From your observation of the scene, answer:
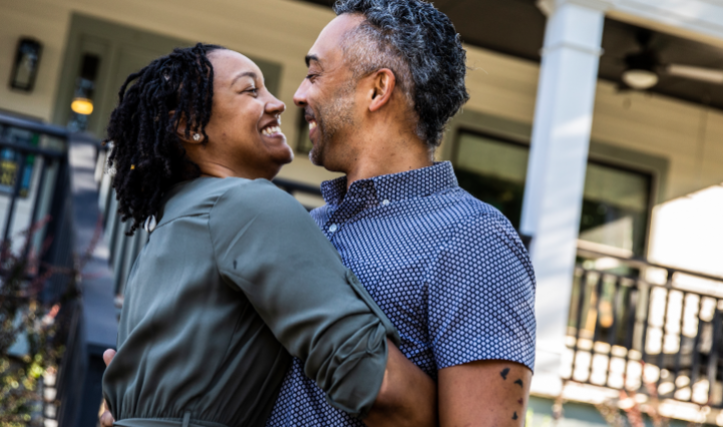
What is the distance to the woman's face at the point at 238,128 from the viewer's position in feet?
5.55

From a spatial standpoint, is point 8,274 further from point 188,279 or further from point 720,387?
point 720,387

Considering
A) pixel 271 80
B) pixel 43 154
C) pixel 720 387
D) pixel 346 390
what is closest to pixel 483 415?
pixel 346 390

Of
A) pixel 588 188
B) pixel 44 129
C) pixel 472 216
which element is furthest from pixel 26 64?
pixel 472 216

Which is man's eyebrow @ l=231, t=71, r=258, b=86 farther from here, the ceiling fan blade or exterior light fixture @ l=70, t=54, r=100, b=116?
the ceiling fan blade

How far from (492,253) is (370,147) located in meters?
0.47

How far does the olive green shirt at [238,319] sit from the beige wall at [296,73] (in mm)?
5564

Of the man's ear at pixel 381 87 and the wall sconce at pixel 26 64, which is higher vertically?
the wall sconce at pixel 26 64

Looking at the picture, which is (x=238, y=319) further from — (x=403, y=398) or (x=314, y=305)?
(x=403, y=398)

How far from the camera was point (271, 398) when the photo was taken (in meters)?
1.43

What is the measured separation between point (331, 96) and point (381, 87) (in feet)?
0.40

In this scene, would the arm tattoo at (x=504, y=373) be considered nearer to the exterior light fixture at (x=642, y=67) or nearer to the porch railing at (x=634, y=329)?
the porch railing at (x=634, y=329)

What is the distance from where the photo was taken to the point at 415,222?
4.84ft

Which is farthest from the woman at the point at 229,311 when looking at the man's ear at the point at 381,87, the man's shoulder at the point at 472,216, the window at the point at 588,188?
the window at the point at 588,188

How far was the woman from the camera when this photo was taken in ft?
3.90
